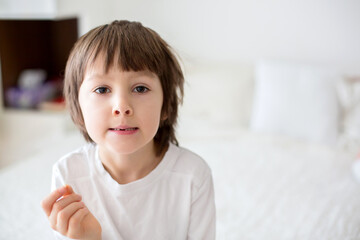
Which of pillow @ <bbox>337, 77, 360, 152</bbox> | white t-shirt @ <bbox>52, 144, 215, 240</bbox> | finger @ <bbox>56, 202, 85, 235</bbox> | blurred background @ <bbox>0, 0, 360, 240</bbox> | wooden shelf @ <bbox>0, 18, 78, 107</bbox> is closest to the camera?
finger @ <bbox>56, 202, 85, 235</bbox>

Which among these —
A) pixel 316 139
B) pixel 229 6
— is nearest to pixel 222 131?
pixel 316 139

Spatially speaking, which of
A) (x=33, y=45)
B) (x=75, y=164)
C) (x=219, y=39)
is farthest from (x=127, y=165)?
(x=33, y=45)

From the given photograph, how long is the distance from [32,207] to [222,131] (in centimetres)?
119

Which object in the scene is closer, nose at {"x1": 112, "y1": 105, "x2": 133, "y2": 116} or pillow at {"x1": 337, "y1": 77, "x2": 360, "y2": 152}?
nose at {"x1": 112, "y1": 105, "x2": 133, "y2": 116}

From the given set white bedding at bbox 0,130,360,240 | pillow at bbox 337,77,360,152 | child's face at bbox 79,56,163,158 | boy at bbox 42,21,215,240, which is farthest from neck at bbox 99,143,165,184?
pillow at bbox 337,77,360,152

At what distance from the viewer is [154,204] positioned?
0.94 meters

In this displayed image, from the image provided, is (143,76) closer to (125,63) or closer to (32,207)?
(125,63)

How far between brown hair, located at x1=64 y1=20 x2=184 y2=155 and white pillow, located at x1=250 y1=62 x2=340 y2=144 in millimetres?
1246

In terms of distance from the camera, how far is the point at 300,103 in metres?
2.03

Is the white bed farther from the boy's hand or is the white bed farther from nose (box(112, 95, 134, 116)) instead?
nose (box(112, 95, 134, 116))

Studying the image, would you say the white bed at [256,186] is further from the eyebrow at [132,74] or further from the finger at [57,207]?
the eyebrow at [132,74]

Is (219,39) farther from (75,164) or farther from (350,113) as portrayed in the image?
(75,164)

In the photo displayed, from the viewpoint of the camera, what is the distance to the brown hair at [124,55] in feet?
2.70

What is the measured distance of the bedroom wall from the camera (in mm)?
2170
